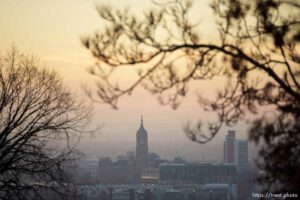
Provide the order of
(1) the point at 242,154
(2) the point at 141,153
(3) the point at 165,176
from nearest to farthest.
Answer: (1) the point at 242,154, (3) the point at 165,176, (2) the point at 141,153

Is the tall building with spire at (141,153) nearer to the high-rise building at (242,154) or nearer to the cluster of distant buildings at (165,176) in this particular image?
the cluster of distant buildings at (165,176)

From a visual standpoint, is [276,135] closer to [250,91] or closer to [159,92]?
[250,91]

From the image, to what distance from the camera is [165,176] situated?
51.1 m

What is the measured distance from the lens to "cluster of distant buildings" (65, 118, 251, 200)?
108 feet

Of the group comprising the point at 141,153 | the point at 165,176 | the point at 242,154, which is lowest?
the point at 165,176

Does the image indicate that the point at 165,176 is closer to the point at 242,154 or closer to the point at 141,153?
the point at 141,153

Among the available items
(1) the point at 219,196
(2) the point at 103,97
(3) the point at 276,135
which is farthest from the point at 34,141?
(1) the point at 219,196

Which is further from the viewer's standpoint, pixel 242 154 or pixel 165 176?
pixel 165 176

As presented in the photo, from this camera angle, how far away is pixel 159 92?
22.1ft

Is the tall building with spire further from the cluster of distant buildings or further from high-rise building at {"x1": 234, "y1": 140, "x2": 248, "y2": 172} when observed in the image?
high-rise building at {"x1": 234, "y1": 140, "x2": 248, "y2": 172}

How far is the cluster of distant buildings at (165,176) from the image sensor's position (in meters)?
32.9

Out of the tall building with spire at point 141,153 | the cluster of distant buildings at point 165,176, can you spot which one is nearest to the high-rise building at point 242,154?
the cluster of distant buildings at point 165,176

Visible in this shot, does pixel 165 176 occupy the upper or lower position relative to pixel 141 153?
lower

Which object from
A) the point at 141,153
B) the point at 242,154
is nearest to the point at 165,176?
the point at 141,153
